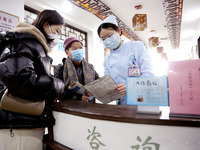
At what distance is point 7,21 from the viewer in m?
2.86

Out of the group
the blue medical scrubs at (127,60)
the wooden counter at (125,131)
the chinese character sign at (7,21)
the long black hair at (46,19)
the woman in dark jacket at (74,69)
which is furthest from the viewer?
the chinese character sign at (7,21)

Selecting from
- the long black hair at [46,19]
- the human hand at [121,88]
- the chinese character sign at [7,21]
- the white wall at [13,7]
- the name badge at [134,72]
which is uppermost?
the white wall at [13,7]

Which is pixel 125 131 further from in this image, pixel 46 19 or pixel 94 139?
pixel 46 19

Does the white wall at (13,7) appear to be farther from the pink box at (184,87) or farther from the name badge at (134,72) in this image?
the pink box at (184,87)

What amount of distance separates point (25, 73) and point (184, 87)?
0.97 metres

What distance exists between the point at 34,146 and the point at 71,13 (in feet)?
13.6

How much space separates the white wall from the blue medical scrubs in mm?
2522

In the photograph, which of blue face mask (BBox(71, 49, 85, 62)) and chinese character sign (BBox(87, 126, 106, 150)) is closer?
chinese character sign (BBox(87, 126, 106, 150))

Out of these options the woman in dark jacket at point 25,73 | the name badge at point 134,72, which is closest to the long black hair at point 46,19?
the woman in dark jacket at point 25,73

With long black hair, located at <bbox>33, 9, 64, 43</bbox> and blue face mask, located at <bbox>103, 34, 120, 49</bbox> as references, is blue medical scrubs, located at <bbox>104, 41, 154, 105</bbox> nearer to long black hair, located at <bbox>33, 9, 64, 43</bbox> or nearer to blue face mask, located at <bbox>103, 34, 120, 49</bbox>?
blue face mask, located at <bbox>103, 34, 120, 49</bbox>

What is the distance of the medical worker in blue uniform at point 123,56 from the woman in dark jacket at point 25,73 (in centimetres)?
84

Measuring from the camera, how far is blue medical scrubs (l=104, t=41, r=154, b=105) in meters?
1.62

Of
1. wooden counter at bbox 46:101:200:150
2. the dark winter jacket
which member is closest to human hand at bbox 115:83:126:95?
wooden counter at bbox 46:101:200:150

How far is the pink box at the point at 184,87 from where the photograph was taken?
71cm
